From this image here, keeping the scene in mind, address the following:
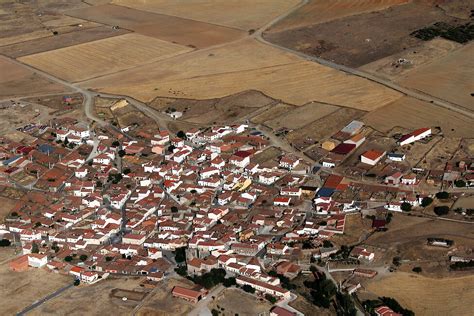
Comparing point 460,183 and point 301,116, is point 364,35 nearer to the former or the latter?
point 301,116

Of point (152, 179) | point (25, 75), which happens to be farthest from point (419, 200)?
point (25, 75)

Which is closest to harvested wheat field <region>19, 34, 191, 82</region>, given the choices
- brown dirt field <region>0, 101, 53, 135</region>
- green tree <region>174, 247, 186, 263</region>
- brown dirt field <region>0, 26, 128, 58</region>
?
brown dirt field <region>0, 26, 128, 58</region>

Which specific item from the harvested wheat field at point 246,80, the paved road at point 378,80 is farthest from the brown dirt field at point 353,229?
the paved road at point 378,80

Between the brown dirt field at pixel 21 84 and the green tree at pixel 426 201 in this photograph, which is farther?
the brown dirt field at pixel 21 84

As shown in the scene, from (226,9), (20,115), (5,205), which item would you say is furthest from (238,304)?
(226,9)

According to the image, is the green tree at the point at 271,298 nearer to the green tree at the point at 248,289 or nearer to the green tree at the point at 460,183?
the green tree at the point at 248,289

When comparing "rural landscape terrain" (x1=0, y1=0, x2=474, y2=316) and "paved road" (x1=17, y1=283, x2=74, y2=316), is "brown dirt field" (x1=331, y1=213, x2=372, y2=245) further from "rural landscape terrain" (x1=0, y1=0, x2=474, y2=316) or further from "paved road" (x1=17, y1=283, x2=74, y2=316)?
"paved road" (x1=17, y1=283, x2=74, y2=316)
